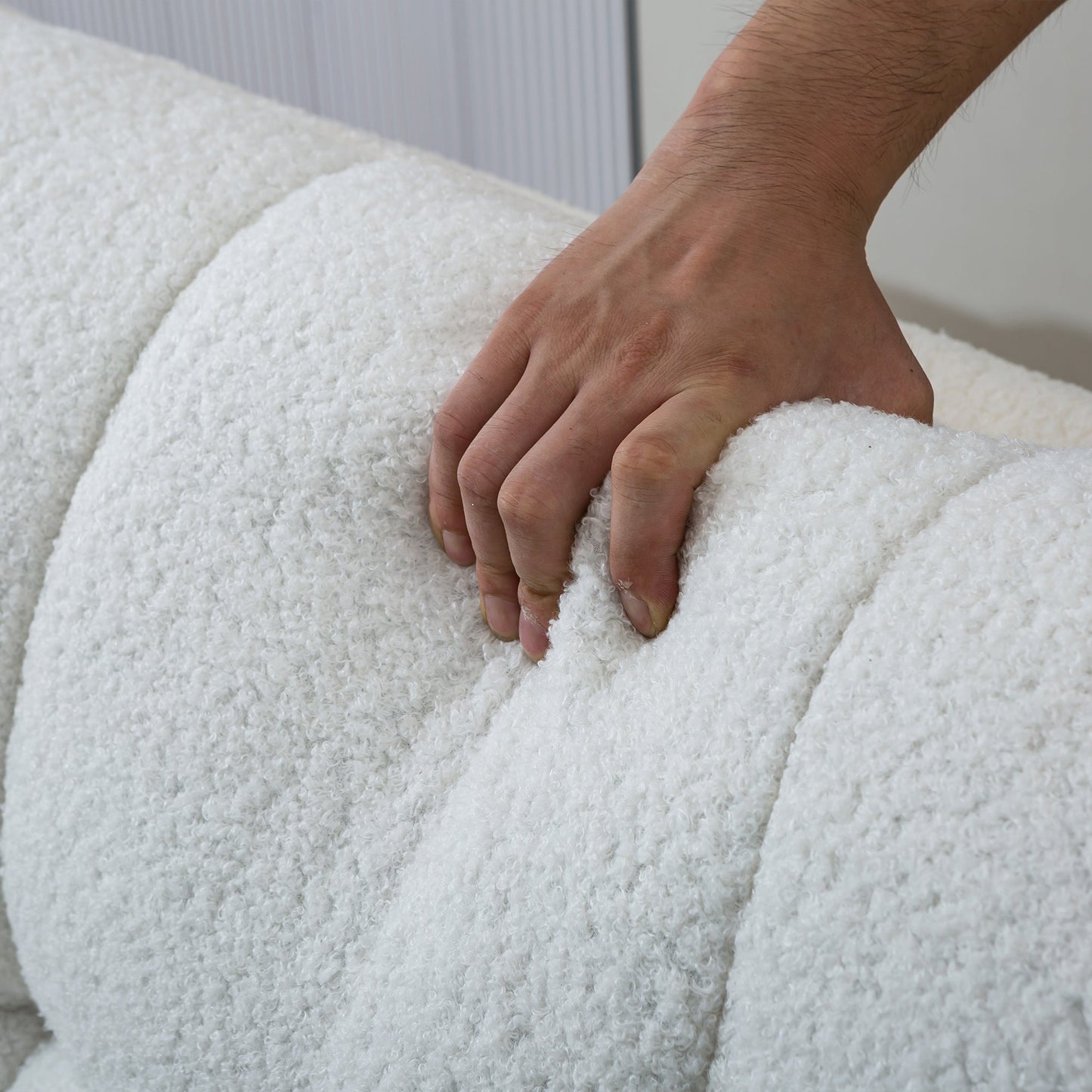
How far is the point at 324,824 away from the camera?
1.64 ft

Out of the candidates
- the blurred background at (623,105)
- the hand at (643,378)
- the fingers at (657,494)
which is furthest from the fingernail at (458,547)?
the blurred background at (623,105)

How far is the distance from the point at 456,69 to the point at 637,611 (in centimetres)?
123

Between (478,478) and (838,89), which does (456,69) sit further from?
(478,478)

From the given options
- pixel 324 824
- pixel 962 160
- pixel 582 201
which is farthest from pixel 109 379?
pixel 582 201

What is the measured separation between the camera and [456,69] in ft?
4.79

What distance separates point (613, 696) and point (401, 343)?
22 centimetres

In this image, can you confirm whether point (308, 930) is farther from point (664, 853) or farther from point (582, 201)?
point (582, 201)

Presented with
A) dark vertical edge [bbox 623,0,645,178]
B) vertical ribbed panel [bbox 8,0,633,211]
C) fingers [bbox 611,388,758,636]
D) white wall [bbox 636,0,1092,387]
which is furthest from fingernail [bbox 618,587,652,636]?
vertical ribbed panel [bbox 8,0,633,211]

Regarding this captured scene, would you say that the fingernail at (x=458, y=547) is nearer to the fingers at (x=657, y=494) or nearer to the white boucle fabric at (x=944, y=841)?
the fingers at (x=657, y=494)

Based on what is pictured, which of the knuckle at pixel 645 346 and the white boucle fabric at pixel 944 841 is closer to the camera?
the white boucle fabric at pixel 944 841

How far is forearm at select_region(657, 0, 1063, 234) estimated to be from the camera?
0.54 meters

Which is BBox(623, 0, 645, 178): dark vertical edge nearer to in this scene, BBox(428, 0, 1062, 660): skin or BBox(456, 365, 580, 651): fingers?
BBox(428, 0, 1062, 660): skin

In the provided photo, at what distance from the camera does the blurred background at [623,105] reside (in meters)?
0.90

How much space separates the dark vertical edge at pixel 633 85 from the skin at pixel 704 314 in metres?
0.65
